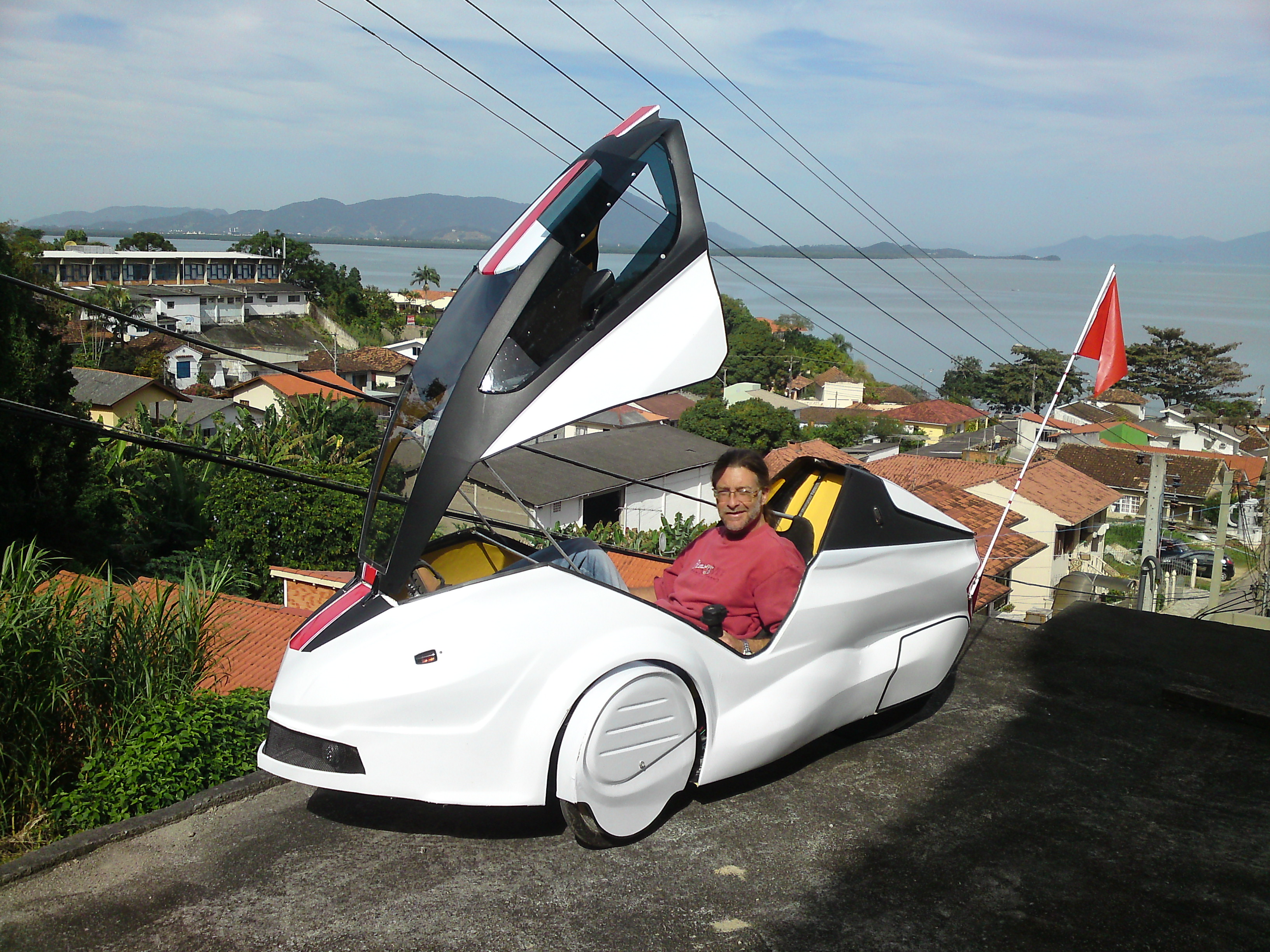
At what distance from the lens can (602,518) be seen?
3531 cm

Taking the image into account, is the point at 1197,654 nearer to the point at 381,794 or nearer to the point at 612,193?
the point at 612,193

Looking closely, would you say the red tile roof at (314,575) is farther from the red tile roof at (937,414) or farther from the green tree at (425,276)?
the green tree at (425,276)

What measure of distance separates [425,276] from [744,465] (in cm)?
14058

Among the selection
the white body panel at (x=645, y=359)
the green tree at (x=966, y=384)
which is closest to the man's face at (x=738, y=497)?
the white body panel at (x=645, y=359)

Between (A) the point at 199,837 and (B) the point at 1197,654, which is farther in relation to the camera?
(B) the point at 1197,654

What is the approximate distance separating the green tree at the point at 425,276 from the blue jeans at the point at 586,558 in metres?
139

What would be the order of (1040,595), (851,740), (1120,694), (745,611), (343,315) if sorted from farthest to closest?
(343,315) → (1040,595) → (1120,694) → (851,740) → (745,611)

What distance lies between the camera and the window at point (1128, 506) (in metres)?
47.8

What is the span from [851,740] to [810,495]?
1.28 m

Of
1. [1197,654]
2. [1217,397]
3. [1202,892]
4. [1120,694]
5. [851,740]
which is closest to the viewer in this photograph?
[1202,892]

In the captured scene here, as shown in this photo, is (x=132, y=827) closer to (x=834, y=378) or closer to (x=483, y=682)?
(x=483, y=682)

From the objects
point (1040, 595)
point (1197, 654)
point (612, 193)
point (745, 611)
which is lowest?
point (1040, 595)

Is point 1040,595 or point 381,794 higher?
point 381,794

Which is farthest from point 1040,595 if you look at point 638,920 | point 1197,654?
point 638,920
